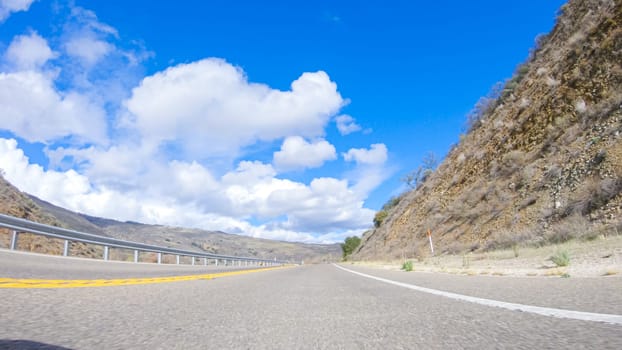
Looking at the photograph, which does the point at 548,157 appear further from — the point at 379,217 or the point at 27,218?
the point at 379,217

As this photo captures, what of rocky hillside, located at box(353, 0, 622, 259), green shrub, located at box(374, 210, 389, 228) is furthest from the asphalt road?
green shrub, located at box(374, 210, 389, 228)

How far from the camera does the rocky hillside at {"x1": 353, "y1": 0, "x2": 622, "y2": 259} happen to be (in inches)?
562

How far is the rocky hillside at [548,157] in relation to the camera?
46.9ft

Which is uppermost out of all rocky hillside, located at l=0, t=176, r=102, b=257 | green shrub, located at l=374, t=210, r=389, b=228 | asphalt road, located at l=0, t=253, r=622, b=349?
green shrub, located at l=374, t=210, r=389, b=228

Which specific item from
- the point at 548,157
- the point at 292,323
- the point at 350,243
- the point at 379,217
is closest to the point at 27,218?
the point at 292,323

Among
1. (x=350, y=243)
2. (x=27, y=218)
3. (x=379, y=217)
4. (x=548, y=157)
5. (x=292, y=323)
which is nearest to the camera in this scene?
(x=292, y=323)

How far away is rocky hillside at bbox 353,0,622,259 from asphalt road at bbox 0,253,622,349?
33.9ft

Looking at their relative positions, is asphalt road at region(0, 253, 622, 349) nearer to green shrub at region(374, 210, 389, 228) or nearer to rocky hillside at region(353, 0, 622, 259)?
rocky hillside at region(353, 0, 622, 259)

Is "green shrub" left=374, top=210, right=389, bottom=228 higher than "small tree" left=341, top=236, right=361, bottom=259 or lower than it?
higher

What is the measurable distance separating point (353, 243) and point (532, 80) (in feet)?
277

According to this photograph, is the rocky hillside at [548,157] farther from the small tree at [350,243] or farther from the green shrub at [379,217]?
the small tree at [350,243]

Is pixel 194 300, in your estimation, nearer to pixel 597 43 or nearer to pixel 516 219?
pixel 516 219

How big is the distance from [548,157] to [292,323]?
20478 millimetres

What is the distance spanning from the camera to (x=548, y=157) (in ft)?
64.5
